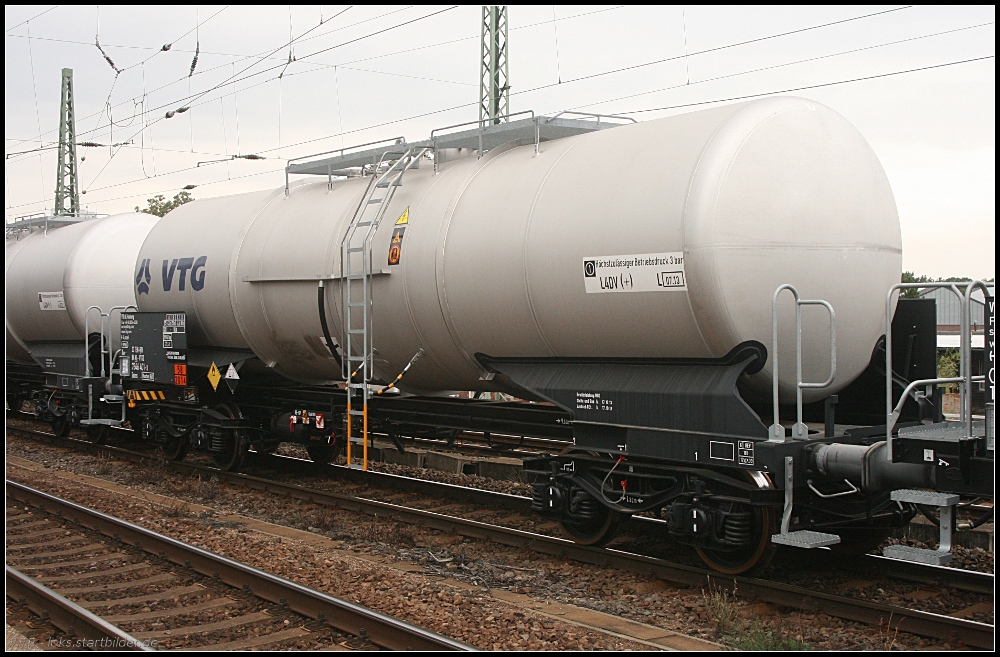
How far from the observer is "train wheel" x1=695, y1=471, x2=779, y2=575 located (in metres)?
8.01

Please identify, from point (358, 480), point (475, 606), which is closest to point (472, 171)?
point (475, 606)

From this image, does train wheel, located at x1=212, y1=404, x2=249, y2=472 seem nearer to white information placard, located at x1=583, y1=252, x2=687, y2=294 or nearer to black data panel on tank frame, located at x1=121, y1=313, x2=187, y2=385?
black data panel on tank frame, located at x1=121, y1=313, x2=187, y2=385

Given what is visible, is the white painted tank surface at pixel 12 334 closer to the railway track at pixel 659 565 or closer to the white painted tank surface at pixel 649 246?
the railway track at pixel 659 565

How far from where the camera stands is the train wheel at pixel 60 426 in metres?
20.0

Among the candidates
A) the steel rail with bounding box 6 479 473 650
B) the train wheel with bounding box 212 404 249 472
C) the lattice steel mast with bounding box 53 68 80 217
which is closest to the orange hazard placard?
the steel rail with bounding box 6 479 473 650

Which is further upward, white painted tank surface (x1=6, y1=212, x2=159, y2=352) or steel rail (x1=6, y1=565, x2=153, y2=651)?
white painted tank surface (x1=6, y1=212, x2=159, y2=352)

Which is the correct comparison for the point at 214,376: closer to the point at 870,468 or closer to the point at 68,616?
the point at 68,616

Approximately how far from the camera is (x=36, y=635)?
746cm

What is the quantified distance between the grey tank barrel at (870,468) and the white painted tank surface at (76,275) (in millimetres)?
14413

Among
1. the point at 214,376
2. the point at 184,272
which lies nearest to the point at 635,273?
the point at 214,376

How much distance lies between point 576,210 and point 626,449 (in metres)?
2.35

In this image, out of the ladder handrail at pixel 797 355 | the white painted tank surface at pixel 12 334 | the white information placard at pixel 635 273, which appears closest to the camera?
the ladder handrail at pixel 797 355

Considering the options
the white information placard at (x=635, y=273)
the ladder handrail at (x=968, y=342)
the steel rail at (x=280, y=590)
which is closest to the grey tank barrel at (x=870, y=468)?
the ladder handrail at (x=968, y=342)

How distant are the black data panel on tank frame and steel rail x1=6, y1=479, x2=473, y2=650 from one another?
3.53m
